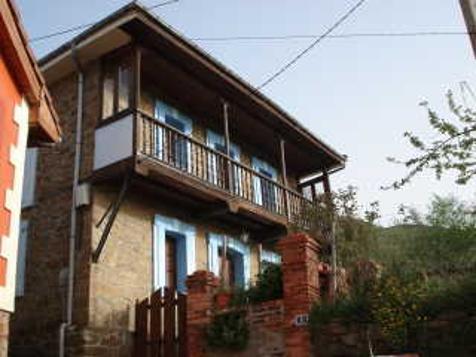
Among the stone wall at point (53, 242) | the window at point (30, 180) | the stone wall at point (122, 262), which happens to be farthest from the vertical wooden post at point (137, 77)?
the window at point (30, 180)

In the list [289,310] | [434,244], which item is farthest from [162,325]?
[434,244]

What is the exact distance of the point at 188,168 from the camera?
40.7 feet

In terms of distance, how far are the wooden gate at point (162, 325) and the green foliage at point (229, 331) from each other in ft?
2.93

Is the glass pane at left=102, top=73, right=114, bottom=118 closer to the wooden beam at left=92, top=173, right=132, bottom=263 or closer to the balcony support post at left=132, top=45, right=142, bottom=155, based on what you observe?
the balcony support post at left=132, top=45, right=142, bottom=155

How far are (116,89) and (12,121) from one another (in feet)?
21.6

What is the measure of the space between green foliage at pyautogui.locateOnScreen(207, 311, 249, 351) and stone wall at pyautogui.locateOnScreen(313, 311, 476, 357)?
1.31 metres

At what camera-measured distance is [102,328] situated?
10.7 m

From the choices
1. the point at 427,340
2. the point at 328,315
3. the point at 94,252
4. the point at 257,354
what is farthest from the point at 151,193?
the point at 427,340

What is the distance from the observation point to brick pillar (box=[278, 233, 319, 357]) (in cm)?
853

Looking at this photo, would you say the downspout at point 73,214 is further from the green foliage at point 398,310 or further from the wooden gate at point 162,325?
the green foliage at point 398,310

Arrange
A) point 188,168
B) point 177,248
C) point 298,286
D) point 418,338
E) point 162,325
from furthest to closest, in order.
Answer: point 177,248
point 188,168
point 162,325
point 298,286
point 418,338

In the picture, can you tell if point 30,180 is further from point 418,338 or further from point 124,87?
point 418,338

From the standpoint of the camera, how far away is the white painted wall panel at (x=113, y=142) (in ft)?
37.0

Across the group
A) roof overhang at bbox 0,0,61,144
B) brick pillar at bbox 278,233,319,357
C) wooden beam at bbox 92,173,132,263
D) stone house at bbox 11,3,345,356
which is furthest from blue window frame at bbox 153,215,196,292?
roof overhang at bbox 0,0,61,144
